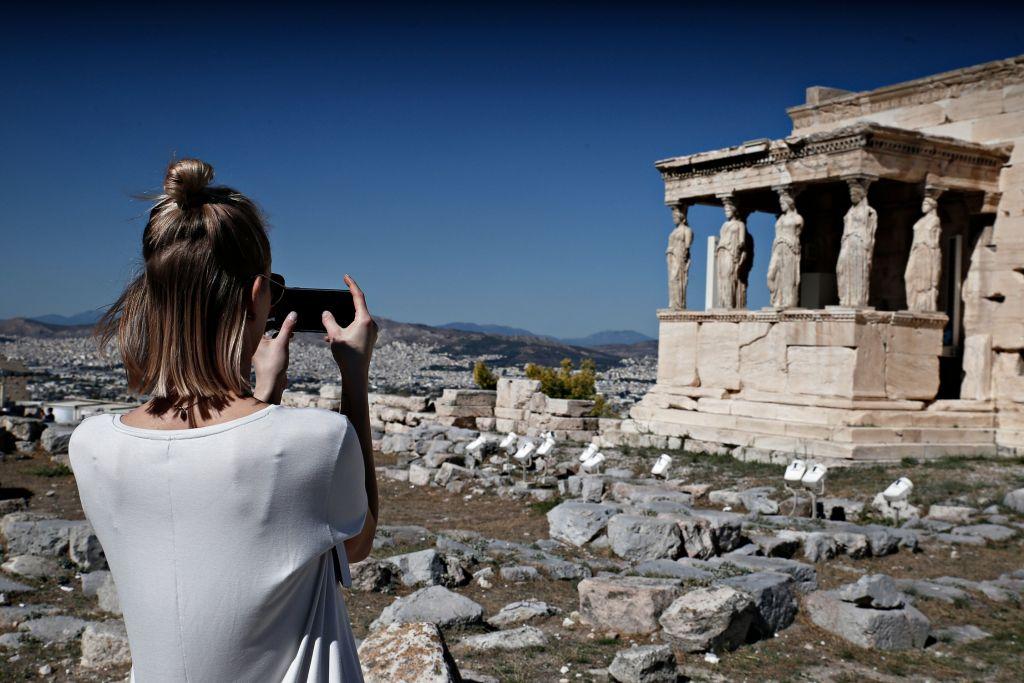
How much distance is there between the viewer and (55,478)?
13742 millimetres

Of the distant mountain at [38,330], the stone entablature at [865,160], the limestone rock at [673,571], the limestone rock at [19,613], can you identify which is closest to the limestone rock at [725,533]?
the limestone rock at [673,571]

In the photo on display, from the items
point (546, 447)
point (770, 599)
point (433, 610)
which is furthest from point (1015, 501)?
point (433, 610)

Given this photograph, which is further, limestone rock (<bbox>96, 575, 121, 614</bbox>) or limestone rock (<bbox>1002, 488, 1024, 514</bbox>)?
limestone rock (<bbox>1002, 488, 1024, 514</bbox>)

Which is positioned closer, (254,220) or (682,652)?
(254,220)

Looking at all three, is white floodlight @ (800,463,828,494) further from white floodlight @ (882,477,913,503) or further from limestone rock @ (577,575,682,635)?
limestone rock @ (577,575,682,635)

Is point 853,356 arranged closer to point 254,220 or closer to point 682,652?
point 682,652

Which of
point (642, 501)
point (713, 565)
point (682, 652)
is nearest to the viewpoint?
point (682, 652)

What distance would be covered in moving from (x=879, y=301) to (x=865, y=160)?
354 centimetres

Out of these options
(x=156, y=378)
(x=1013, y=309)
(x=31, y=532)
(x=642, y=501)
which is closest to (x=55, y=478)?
(x=31, y=532)

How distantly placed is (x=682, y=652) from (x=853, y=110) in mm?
14348

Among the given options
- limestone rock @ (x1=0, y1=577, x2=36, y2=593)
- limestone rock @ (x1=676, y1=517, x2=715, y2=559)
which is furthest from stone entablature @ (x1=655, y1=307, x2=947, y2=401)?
limestone rock @ (x1=0, y1=577, x2=36, y2=593)

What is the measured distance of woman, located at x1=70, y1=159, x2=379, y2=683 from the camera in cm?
157

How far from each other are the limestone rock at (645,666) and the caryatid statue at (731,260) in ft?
39.3

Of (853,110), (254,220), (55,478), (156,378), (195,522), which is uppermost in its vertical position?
(853,110)
